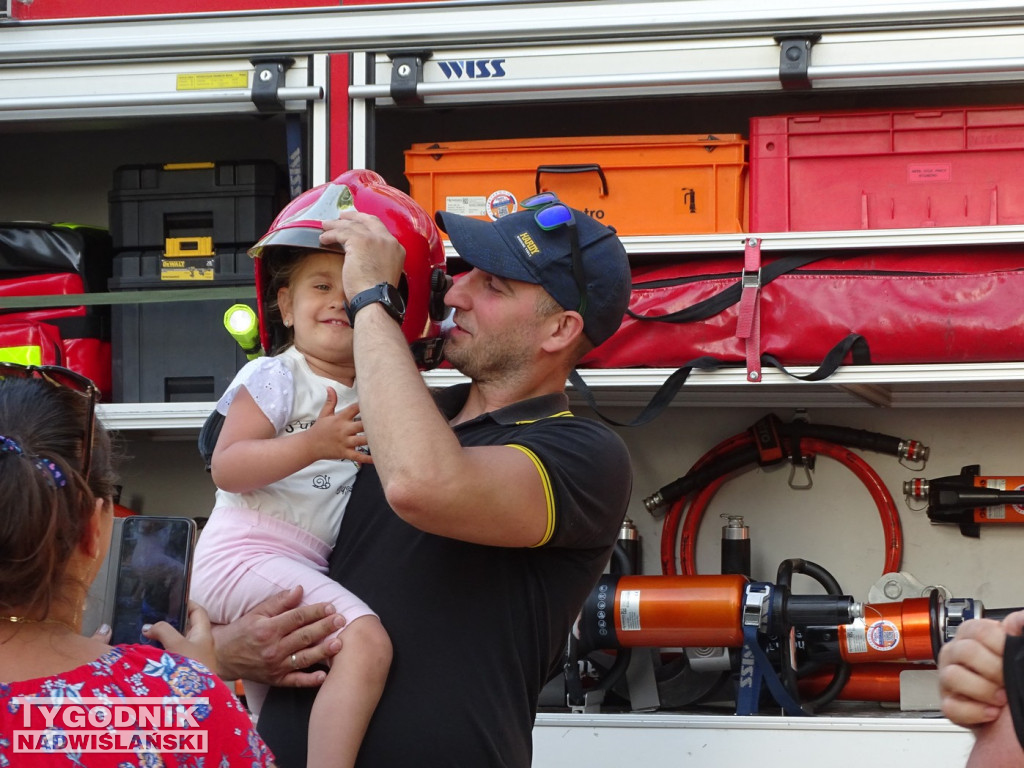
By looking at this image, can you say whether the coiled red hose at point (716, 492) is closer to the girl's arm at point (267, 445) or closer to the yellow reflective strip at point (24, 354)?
the yellow reflective strip at point (24, 354)

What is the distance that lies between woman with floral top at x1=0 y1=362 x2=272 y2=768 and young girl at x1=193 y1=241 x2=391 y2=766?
0.44 m

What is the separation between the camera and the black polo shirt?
1690mm

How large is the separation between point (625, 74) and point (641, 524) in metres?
1.51

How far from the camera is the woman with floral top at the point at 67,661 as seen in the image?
117 cm

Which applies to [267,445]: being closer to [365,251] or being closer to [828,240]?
[365,251]

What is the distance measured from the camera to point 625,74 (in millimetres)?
3279

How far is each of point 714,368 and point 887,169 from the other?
0.68 meters

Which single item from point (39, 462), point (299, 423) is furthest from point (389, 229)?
point (39, 462)

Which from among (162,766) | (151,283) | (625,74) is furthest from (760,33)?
(162,766)

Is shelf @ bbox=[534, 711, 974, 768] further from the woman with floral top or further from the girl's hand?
the woman with floral top

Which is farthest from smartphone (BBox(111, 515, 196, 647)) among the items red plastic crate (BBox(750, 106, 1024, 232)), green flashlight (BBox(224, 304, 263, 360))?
red plastic crate (BBox(750, 106, 1024, 232))

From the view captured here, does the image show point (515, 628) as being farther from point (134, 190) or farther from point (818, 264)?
point (134, 190)

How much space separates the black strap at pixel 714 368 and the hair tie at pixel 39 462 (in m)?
2.03

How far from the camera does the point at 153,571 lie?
1485 mm
